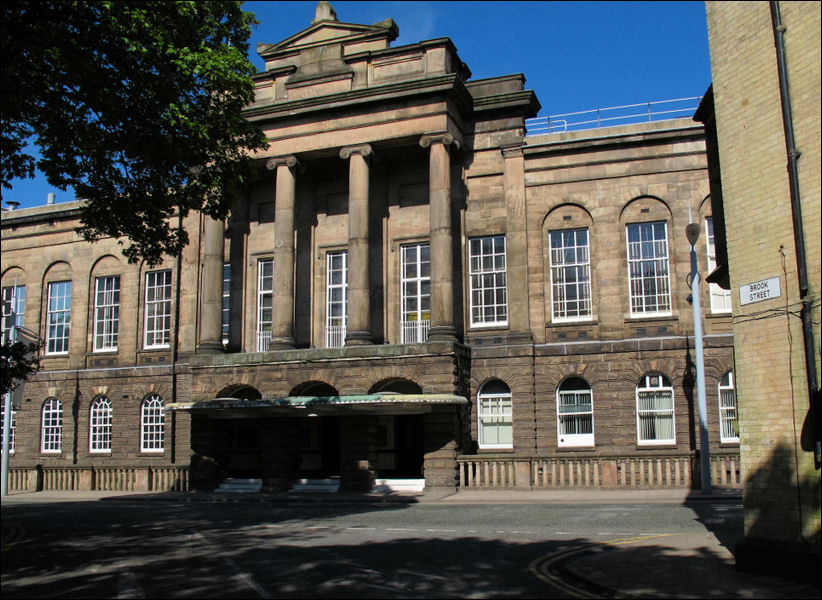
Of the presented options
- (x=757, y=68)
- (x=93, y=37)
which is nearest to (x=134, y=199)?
(x=93, y=37)

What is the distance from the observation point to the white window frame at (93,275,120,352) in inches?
1427

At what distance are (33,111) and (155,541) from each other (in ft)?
28.2

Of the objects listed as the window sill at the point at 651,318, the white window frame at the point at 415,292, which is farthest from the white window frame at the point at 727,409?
the white window frame at the point at 415,292

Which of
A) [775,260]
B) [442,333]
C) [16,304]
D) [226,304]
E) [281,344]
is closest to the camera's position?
[775,260]

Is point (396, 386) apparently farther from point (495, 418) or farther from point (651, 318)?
point (651, 318)

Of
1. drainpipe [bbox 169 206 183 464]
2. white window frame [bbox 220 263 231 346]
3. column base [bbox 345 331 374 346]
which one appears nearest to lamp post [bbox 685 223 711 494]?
column base [bbox 345 331 374 346]

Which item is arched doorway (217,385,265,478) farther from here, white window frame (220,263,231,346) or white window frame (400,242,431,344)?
white window frame (400,242,431,344)

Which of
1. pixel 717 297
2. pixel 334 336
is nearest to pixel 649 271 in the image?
pixel 717 297

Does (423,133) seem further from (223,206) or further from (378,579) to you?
(378,579)

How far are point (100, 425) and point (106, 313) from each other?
5009 mm

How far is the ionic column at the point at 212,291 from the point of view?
101ft

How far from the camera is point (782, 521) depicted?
10.3m

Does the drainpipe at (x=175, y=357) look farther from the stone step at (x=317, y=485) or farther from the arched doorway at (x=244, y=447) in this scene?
the stone step at (x=317, y=485)

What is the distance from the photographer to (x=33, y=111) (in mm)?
15727
